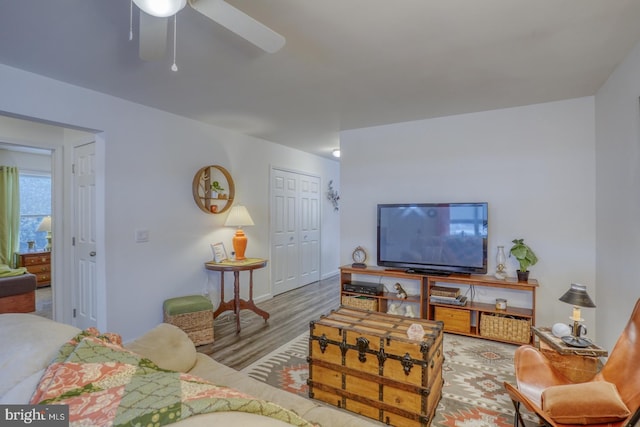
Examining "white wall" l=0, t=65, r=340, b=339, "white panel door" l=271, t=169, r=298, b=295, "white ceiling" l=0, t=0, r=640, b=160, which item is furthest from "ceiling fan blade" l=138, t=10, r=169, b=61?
"white panel door" l=271, t=169, r=298, b=295

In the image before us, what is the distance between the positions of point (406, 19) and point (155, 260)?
3.23m

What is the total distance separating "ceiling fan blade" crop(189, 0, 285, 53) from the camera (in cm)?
131

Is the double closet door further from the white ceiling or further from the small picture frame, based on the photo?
the white ceiling

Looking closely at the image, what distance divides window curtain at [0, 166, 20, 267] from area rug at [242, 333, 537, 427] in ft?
19.7

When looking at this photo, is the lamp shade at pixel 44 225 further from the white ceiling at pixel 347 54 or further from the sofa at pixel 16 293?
the white ceiling at pixel 347 54

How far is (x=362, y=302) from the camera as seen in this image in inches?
149

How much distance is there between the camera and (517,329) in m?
3.03

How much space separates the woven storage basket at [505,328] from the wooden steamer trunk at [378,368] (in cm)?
133

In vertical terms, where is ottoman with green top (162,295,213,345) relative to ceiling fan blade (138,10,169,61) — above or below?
below

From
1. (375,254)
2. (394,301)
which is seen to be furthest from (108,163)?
(394,301)

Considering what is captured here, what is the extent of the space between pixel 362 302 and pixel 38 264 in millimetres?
6145

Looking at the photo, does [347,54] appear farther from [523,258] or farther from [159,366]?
[523,258]

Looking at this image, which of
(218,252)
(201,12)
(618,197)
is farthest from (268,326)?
(618,197)

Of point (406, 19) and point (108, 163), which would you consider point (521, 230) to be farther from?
point (108, 163)
